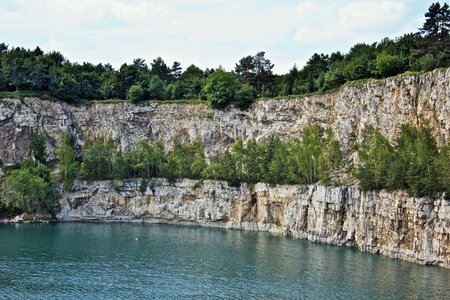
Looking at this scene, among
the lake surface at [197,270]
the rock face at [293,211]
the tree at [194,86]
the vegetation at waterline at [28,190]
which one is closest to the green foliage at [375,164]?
the rock face at [293,211]

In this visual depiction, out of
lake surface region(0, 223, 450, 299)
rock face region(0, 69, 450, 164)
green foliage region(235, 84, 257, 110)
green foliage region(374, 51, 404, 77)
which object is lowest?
lake surface region(0, 223, 450, 299)

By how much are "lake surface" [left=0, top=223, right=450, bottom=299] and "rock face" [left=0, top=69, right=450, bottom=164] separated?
2208 centimetres

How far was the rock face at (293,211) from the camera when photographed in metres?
53.7

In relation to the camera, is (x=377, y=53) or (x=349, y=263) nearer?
(x=349, y=263)

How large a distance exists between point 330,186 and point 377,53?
25.8 meters

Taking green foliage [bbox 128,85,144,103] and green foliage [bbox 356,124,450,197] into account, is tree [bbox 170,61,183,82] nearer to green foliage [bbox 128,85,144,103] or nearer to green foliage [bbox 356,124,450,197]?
green foliage [bbox 128,85,144,103]

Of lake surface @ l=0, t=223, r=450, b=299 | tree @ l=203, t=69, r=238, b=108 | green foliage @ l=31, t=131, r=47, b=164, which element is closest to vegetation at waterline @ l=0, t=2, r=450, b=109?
tree @ l=203, t=69, r=238, b=108

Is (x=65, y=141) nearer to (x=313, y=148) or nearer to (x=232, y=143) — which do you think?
(x=232, y=143)

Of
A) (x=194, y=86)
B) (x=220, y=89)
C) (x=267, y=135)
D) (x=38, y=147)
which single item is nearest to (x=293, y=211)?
(x=267, y=135)

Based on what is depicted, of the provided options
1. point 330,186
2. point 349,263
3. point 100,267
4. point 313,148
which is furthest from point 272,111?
point 100,267

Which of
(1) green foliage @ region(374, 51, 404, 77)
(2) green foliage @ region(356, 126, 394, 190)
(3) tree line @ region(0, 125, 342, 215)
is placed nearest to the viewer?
(2) green foliage @ region(356, 126, 394, 190)

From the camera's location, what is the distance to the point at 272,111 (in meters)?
92.3

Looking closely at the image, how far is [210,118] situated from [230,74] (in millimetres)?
9920

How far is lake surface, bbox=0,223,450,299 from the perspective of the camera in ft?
144
